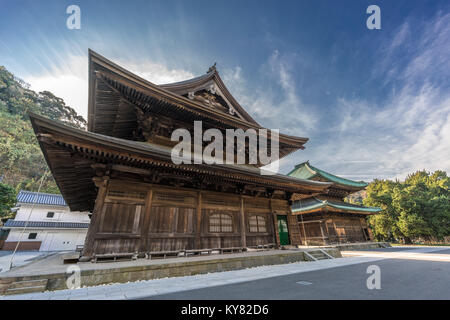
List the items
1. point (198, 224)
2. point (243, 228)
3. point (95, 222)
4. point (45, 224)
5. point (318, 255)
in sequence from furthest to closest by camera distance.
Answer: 1. point (45, 224)
2. point (318, 255)
3. point (243, 228)
4. point (198, 224)
5. point (95, 222)

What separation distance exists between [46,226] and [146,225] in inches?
1117

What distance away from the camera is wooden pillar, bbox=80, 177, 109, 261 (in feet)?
20.3

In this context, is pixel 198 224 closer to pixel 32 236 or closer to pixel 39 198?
pixel 32 236

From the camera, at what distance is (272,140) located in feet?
38.7

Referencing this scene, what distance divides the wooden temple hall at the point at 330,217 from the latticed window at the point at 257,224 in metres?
9.47

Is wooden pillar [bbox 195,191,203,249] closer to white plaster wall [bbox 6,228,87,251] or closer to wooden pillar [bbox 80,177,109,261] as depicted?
wooden pillar [bbox 80,177,109,261]

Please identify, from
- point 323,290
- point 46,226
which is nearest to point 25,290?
point 323,290

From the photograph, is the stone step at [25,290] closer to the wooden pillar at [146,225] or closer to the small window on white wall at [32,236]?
the wooden pillar at [146,225]

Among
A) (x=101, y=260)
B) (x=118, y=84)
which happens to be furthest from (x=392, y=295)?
(x=118, y=84)

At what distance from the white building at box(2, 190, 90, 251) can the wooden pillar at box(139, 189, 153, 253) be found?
25126 millimetres

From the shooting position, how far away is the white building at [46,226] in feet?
79.0

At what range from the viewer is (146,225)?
732 centimetres
